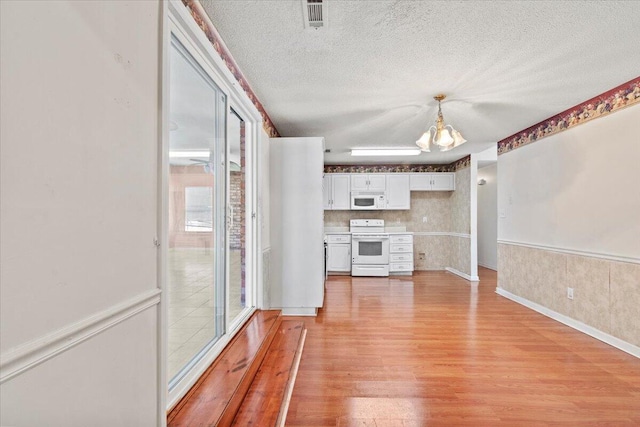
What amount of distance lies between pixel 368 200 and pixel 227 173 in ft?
14.5

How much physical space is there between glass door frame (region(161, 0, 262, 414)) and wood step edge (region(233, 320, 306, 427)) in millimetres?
306

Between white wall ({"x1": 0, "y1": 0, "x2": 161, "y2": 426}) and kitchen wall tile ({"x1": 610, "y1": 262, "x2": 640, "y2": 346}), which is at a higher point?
white wall ({"x1": 0, "y1": 0, "x2": 161, "y2": 426})

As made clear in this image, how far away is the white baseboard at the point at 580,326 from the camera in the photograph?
257cm

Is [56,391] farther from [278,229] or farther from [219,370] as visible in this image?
[278,229]

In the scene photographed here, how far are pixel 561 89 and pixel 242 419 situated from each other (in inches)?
140

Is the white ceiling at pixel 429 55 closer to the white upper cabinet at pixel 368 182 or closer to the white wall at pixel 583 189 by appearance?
the white wall at pixel 583 189

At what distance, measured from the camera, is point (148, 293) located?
110cm

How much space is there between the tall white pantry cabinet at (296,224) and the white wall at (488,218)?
4.76m

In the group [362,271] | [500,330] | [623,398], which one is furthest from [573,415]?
[362,271]

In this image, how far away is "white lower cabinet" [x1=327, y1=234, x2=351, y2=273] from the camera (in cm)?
605

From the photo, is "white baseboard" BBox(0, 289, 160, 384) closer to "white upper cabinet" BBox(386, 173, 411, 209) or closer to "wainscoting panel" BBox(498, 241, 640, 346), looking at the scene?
"wainscoting panel" BBox(498, 241, 640, 346)

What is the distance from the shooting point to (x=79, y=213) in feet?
2.60

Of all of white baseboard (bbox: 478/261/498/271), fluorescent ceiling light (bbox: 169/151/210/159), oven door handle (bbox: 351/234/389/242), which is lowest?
white baseboard (bbox: 478/261/498/271)

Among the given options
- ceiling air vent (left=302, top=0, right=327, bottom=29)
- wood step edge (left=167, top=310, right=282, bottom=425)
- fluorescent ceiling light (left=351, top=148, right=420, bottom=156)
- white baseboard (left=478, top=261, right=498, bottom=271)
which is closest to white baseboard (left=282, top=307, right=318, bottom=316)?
wood step edge (left=167, top=310, right=282, bottom=425)
